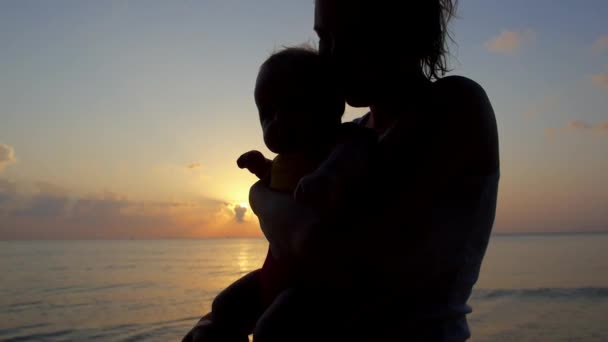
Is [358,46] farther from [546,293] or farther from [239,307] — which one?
[546,293]

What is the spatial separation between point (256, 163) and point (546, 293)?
685 inches

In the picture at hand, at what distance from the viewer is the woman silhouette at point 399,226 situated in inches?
47.6

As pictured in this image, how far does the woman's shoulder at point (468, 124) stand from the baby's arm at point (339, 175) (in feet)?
0.58

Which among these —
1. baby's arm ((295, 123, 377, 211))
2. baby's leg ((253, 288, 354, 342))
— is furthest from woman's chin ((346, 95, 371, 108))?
baby's leg ((253, 288, 354, 342))

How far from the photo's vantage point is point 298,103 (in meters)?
1.38

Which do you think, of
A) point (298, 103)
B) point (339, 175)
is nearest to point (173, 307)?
point (298, 103)

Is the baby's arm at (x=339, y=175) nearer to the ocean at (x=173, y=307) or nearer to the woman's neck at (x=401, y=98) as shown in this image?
the woman's neck at (x=401, y=98)

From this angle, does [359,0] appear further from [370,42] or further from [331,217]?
[331,217]

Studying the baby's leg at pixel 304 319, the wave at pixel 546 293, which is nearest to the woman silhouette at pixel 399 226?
the baby's leg at pixel 304 319

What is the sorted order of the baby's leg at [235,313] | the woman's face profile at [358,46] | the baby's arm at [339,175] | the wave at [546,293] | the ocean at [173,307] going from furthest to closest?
the wave at [546,293] → the ocean at [173,307] → the baby's leg at [235,313] → the woman's face profile at [358,46] → the baby's arm at [339,175]

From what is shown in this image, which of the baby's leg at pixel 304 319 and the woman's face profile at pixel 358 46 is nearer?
the baby's leg at pixel 304 319

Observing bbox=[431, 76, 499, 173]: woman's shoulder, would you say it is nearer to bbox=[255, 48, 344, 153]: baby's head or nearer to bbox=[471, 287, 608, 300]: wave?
bbox=[255, 48, 344, 153]: baby's head

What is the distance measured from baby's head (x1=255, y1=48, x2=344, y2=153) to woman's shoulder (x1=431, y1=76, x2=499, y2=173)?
0.90 ft

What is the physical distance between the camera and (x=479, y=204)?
4.17 feet
